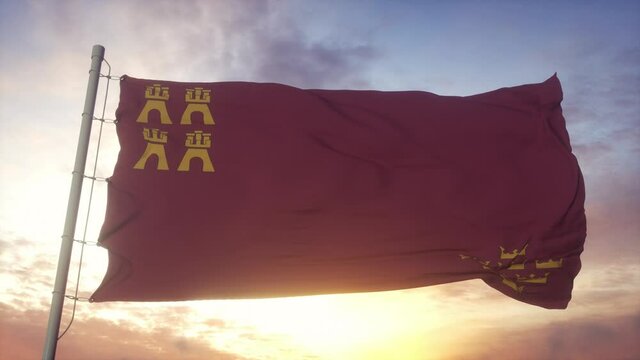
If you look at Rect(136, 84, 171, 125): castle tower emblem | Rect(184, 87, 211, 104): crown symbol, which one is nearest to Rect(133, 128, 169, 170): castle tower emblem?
Rect(136, 84, 171, 125): castle tower emblem

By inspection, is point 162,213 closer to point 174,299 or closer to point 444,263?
point 174,299

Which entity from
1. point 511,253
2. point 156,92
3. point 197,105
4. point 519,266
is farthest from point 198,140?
point 519,266

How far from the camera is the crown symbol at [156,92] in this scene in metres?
10.4

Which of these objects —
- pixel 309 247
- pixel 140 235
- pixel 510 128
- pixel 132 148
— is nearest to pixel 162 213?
pixel 140 235

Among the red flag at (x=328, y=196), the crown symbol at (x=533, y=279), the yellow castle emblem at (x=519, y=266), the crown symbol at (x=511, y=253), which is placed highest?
the red flag at (x=328, y=196)

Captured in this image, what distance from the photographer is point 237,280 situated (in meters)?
9.89

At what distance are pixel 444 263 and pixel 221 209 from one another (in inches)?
138

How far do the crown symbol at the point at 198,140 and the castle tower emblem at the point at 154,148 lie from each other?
0.35 meters

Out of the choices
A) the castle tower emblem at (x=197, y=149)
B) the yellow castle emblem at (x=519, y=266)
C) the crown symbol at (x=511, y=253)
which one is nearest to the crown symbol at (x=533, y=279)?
the yellow castle emblem at (x=519, y=266)

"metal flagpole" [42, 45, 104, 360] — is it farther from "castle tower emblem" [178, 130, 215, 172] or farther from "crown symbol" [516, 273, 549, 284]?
"crown symbol" [516, 273, 549, 284]

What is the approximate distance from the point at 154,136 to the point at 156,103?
57cm

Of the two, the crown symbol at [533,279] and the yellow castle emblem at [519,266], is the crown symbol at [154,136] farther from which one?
the crown symbol at [533,279]

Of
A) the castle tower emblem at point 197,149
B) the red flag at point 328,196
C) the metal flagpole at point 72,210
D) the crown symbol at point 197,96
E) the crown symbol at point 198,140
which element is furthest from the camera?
the crown symbol at point 197,96

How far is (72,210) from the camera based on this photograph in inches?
355
